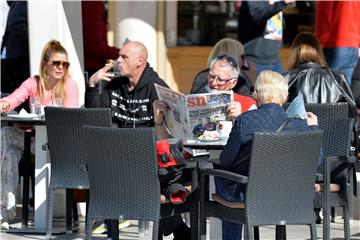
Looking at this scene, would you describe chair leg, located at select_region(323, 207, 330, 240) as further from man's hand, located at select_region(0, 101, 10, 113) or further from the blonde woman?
man's hand, located at select_region(0, 101, 10, 113)

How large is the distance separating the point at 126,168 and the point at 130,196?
6.6 inches

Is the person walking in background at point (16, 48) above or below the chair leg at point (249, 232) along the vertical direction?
above

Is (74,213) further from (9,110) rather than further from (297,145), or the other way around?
(297,145)

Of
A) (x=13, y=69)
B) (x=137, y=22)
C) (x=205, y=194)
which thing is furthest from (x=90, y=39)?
(x=205, y=194)

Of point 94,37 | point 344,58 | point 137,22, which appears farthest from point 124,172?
point 137,22

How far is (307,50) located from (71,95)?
1943 millimetres

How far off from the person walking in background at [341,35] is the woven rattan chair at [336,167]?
2.93 meters

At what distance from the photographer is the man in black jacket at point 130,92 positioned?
8367mm

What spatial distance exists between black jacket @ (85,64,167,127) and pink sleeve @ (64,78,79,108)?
1.99 feet

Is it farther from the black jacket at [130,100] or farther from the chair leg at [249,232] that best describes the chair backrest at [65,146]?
the chair leg at [249,232]

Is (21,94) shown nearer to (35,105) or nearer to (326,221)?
(35,105)

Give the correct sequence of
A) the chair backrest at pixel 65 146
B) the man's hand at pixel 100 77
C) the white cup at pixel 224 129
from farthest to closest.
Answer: the man's hand at pixel 100 77 < the chair backrest at pixel 65 146 < the white cup at pixel 224 129

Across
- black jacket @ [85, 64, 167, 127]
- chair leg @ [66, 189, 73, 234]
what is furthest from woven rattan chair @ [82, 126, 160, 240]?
chair leg @ [66, 189, 73, 234]

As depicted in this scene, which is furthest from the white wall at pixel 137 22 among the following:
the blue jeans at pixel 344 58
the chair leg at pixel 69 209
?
the chair leg at pixel 69 209
